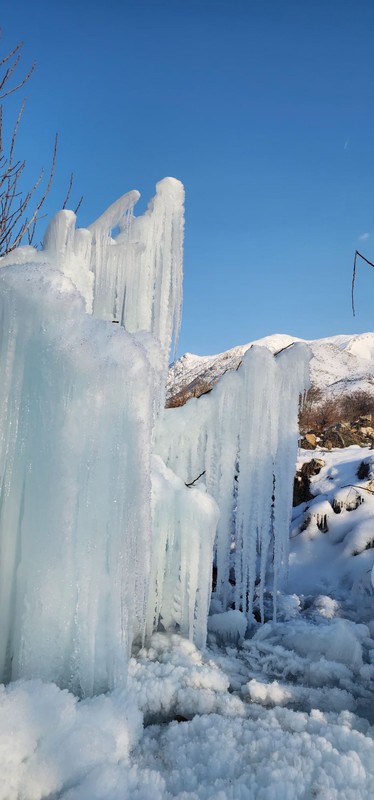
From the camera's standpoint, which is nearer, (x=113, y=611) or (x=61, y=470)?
(x=61, y=470)

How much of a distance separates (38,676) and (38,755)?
390 mm

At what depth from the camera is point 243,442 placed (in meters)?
4.38

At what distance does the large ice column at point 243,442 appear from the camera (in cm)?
437

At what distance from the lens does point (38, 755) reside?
72.7 inches

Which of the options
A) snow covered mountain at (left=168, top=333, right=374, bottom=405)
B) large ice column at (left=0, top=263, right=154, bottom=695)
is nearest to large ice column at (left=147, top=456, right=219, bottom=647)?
large ice column at (left=0, top=263, right=154, bottom=695)

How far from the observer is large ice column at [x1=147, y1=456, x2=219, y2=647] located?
3.54 m

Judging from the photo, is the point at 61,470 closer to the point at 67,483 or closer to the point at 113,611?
the point at 67,483

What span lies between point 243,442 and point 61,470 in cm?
242

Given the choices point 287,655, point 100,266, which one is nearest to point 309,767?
point 287,655

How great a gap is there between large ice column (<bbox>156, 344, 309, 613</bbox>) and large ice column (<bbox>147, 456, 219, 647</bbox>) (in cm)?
72

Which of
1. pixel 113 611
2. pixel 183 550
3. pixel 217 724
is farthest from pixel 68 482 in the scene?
pixel 183 550

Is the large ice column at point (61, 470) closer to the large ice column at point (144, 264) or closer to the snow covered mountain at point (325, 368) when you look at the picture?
the large ice column at point (144, 264)

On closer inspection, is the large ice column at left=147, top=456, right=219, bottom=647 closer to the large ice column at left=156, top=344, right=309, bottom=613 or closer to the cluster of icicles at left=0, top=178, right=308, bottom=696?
the large ice column at left=156, top=344, right=309, bottom=613

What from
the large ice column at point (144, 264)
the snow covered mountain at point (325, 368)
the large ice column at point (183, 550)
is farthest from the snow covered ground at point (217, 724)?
the snow covered mountain at point (325, 368)
